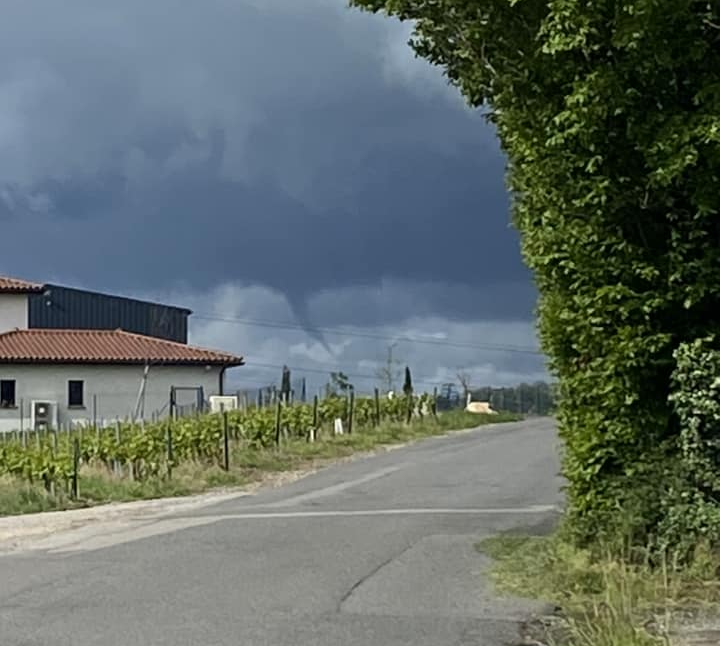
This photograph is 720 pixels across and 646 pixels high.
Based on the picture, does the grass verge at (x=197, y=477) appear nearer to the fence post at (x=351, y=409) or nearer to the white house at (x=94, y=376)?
the fence post at (x=351, y=409)

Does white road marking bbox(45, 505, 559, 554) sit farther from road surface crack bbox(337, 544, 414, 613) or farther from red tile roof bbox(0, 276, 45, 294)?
red tile roof bbox(0, 276, 45, 294)

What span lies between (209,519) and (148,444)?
8.76 meters

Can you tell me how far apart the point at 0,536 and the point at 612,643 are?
1242cm

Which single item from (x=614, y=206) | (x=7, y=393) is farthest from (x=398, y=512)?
Answer: (x=7, y=393)

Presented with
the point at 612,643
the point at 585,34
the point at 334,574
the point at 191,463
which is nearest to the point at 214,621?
the point at 334,574

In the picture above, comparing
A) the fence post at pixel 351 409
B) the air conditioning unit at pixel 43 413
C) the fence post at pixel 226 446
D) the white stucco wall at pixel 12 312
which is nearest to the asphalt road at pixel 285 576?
the fence post at pixel 226 446

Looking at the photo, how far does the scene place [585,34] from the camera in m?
11.9

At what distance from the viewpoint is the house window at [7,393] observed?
5191cm

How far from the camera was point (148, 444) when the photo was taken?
28.2 meters

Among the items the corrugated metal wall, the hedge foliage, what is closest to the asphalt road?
the hedge foliage

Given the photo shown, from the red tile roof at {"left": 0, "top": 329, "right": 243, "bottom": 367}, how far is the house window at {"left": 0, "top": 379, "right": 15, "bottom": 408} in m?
0.99

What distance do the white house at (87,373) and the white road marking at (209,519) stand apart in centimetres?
3029

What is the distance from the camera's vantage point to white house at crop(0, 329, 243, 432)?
5209 centimetres

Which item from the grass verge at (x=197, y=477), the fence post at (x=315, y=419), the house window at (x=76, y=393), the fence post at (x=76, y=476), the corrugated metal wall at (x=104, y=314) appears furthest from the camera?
the corrugated metal wall at (x=104, y=314)
